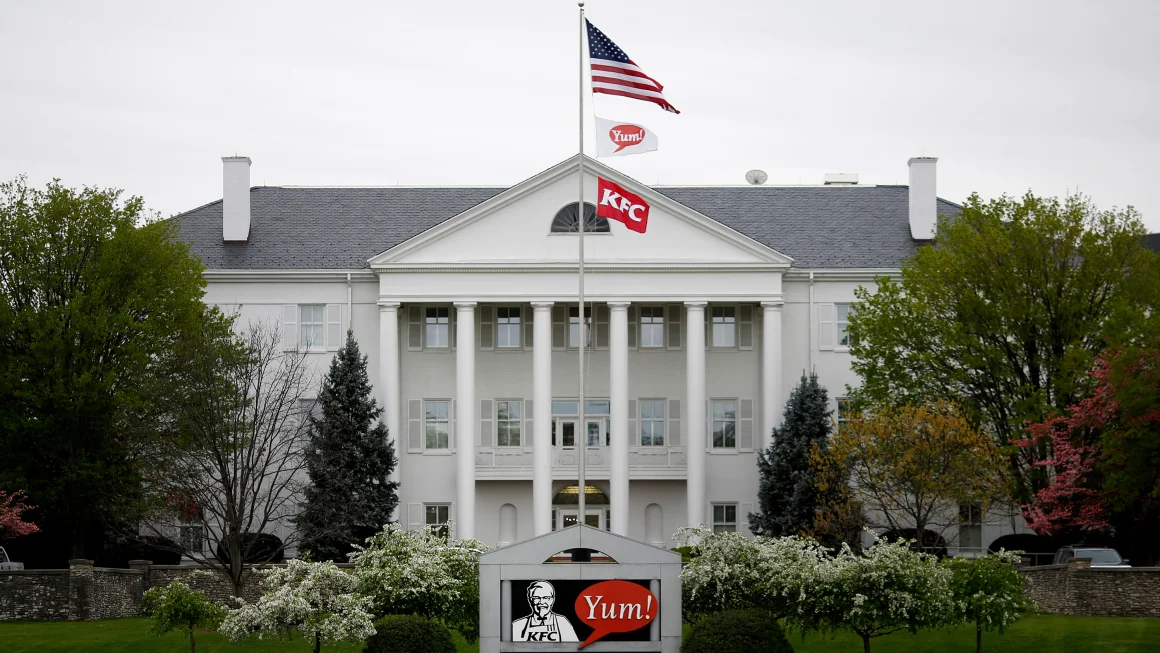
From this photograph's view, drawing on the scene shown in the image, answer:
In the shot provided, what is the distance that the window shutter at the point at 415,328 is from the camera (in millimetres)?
57281

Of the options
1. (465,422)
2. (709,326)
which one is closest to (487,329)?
(465,422)

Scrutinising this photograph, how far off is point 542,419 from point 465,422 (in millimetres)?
2672

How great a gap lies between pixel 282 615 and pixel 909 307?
2546cm

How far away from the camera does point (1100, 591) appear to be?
123ft

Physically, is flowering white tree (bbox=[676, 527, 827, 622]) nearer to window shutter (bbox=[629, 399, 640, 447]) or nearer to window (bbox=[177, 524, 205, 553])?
window shutter (bbox=[629, 399, 640, 447])

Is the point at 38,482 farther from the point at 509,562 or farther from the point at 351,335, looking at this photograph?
the point at 509,562

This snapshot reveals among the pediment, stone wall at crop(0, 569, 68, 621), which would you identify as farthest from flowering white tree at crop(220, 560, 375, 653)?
the pediment

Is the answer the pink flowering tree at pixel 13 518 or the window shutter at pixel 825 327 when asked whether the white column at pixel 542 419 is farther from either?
the pink flowering tree at pixel 13 518

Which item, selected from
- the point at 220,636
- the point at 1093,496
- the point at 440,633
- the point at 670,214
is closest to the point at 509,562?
the point at 440,633

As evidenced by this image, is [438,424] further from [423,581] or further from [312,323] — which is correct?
[423,581]

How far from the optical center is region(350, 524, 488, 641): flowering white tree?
104 feet

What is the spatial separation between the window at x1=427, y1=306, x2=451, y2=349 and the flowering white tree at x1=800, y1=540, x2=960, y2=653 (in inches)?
1107

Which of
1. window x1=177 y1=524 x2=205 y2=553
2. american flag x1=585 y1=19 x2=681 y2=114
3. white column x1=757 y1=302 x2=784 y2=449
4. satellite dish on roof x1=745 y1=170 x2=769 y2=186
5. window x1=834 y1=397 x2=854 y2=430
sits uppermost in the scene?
satellite dish on roof x1=745 y1=170 x2=769 y2=186

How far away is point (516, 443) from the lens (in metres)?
56.9
